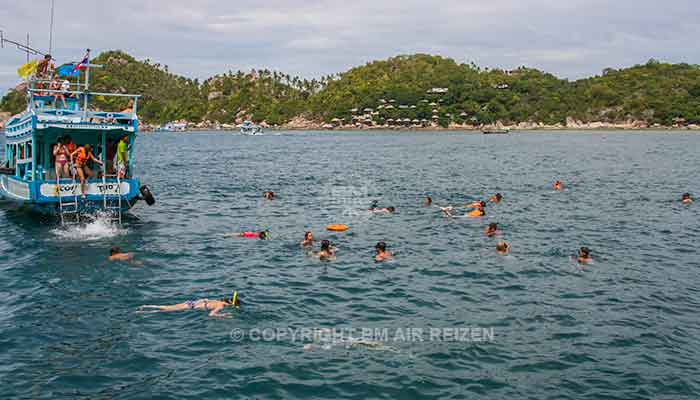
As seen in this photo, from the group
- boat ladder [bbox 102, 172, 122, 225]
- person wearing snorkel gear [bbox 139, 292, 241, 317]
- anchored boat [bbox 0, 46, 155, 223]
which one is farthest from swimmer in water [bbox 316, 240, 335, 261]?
boat ladder [bbox 102, 172, 122, 225]

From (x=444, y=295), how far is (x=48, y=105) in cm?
2785

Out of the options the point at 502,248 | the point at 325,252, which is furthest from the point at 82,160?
the point at 502,248

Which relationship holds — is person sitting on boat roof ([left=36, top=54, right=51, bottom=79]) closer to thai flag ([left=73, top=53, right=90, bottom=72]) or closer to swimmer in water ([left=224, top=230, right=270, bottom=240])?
thai flag ([left=73, top=53, right=90, bottom=72])

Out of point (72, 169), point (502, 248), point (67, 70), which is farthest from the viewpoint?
point (67, 70)

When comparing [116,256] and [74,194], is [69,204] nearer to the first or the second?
[74,194]

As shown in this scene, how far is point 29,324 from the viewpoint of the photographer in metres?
15.7

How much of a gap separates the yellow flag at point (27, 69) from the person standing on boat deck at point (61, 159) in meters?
4.03

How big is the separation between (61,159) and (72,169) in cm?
65

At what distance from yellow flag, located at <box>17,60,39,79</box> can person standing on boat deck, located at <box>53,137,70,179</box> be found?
13.2 ft

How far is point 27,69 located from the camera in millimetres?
28422

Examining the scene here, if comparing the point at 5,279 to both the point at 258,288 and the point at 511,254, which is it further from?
the point at 511,254

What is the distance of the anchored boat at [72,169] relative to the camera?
26.9 metres

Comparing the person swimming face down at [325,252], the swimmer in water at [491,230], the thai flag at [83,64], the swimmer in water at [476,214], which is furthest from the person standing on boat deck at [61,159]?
the swimmer in water at [476,214]

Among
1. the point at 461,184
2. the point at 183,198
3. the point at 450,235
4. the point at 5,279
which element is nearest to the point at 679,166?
the point at 461,184
